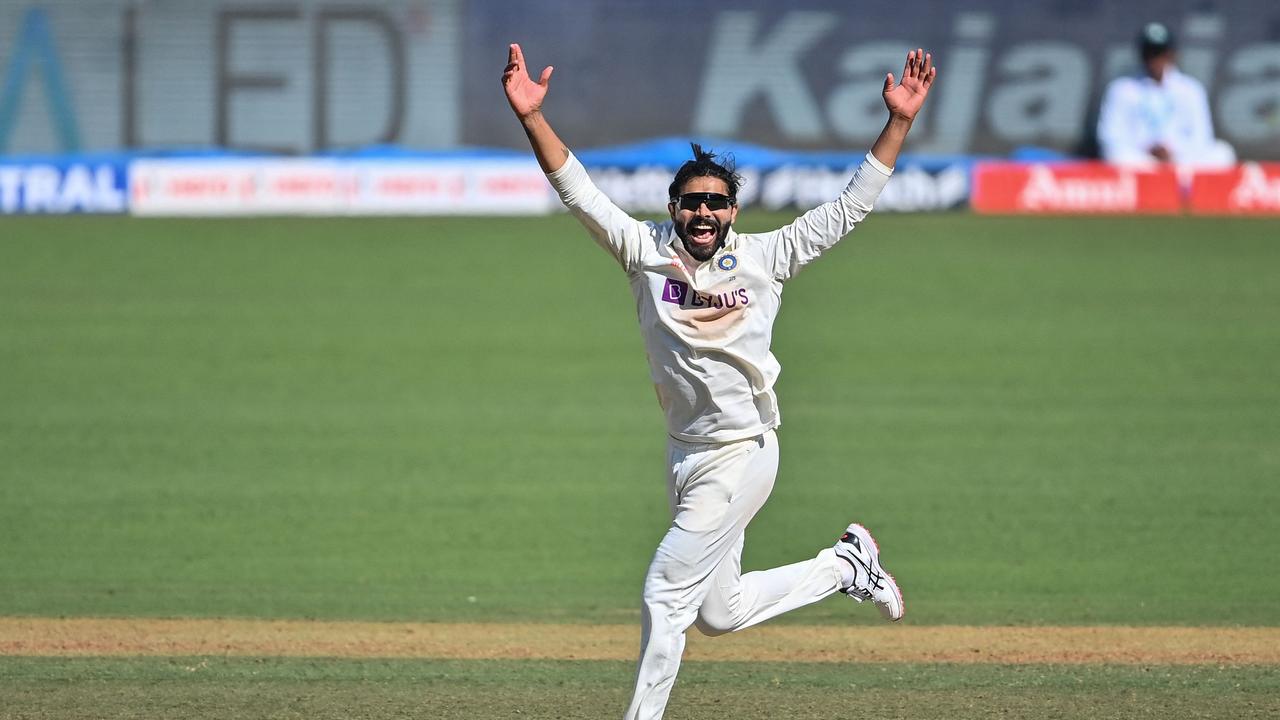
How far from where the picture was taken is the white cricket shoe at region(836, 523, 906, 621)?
6988 millimetres

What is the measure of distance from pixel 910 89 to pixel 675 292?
3.98 feet

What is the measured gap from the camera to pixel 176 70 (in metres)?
35.7

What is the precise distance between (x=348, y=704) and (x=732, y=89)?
30.0m

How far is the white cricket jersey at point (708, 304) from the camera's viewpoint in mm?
6141

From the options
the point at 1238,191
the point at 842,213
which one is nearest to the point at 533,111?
the point at 842,213

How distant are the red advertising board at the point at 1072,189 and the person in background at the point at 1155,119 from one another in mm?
898

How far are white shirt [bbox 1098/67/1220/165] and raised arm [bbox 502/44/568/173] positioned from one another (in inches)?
963

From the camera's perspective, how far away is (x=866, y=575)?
7004 mm

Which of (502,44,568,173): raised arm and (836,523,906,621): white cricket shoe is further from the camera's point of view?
(836,523,906,621): white cricket shoe

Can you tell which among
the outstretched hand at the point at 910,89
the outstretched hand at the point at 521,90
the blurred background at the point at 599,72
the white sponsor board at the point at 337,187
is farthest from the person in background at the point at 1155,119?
the outstretched hand at the point at 521,90

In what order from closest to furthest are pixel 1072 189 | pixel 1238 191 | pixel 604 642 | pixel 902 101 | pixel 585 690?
pixel 902 101
pixel 585 690
pixel 604 642
pixel 1238 191
pixel 1072 189

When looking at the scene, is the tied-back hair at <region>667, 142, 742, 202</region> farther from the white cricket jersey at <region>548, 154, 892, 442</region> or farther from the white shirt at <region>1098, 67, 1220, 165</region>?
the white shirt at <region>1098, 67, 1220, 165</region>

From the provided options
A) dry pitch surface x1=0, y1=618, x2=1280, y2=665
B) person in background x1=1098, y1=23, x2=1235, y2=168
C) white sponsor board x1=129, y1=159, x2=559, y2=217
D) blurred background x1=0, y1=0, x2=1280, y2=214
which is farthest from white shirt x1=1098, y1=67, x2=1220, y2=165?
dry pitch surface x1=0, y1=618, x2=1280, y2=665

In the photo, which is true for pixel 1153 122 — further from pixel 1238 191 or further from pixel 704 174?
pixel 704 174
